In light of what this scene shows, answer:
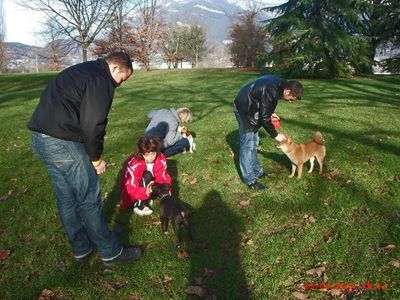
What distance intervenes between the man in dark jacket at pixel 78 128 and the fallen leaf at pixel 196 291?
117 centimetres

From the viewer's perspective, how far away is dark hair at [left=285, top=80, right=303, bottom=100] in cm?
481

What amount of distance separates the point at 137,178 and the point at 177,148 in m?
2.34

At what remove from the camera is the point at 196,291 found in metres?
3.62

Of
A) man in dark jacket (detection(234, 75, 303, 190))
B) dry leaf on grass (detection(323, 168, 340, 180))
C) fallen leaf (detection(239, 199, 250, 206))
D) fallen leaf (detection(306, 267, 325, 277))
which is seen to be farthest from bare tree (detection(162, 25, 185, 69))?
fallen leaf (detection(306, 267, 325, 277))

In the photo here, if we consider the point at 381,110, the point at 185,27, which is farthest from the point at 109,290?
the point at 185,27

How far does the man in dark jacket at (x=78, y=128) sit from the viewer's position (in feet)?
9.96

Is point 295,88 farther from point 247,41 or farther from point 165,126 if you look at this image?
point 247,41

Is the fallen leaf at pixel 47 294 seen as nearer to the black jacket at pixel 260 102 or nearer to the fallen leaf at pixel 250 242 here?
the fallen leaf at pixel 250 242

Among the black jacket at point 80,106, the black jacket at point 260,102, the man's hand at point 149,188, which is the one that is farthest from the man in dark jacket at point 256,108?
the black jacket at point 80,106

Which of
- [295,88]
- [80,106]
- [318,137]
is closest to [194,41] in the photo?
[318,137]

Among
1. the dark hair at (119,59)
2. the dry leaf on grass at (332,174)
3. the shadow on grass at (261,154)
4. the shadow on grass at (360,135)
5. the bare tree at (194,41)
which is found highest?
the bare tree at (194,41)

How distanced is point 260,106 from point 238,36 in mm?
35476

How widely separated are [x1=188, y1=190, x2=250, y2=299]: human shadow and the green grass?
0.5 inches

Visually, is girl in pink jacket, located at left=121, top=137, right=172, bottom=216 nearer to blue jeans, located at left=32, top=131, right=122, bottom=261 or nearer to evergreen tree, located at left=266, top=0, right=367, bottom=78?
blue jeans, located at left=32, top=131, right=122, bottom=261
